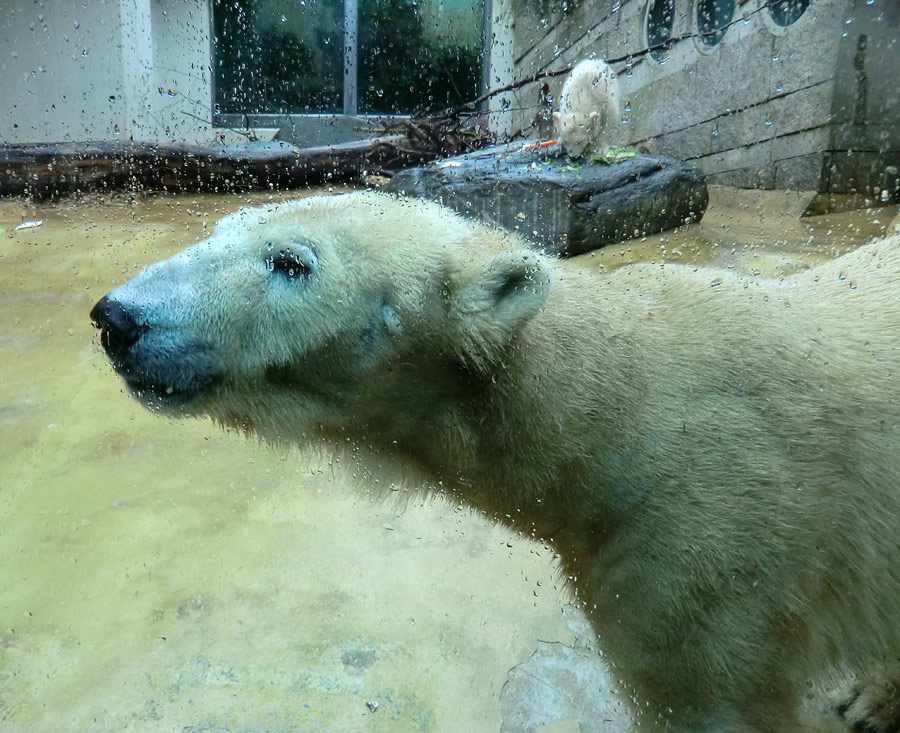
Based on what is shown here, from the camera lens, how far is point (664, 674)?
1122 mm

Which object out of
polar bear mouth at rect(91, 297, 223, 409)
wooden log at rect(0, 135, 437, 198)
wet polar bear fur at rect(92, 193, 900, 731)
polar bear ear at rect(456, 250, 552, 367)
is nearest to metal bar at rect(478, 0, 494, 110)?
wooden log at rect(0, 135, 437, 198)

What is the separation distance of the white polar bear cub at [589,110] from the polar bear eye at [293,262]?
3.22 ft

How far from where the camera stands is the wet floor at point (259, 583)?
59.9 inches

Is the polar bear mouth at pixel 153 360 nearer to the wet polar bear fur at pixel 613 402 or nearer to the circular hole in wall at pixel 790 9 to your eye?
the wet polar bear fur at pixel 613 402

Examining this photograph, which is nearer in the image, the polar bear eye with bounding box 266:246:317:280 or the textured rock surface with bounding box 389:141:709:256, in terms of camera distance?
the polar bear eye with bounding box 266:246:317:280

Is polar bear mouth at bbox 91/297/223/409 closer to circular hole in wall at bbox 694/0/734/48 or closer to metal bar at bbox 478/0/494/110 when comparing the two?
metal bar at bbox 478/0/494/110

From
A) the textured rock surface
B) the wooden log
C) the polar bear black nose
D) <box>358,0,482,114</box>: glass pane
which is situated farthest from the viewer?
the wooden log

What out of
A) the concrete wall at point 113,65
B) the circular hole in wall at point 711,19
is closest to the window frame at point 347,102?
the concrete wall at point 113,65

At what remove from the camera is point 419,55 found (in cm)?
139

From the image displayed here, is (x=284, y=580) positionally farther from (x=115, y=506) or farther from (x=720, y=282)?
(x=720, y=282)

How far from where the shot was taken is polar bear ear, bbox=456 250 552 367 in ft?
3.46

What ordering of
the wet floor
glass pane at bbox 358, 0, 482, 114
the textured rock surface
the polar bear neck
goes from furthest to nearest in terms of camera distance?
the textured rock surface
the wet floor
glass pane at bbox 358, 0, 482, 114
the polar bear neck

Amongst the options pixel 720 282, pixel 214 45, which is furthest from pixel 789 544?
pixel 214 45

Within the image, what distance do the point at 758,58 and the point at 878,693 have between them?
139cm
